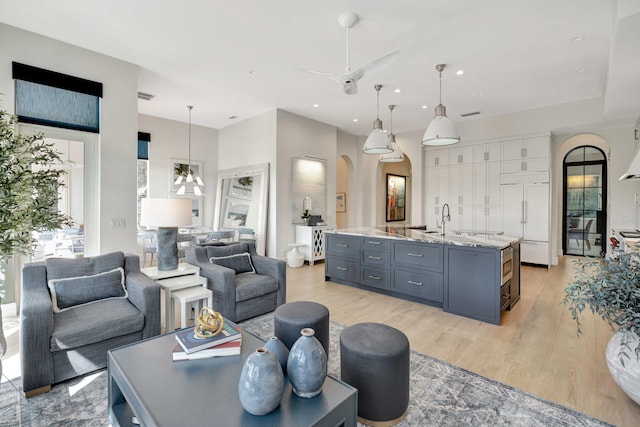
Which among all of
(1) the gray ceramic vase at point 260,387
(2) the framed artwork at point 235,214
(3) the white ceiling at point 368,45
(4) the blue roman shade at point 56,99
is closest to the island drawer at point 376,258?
(3) the white ceiling at point 368,45

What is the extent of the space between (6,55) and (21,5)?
0.68 m

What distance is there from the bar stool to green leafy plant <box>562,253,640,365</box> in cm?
277

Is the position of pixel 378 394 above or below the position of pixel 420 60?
below

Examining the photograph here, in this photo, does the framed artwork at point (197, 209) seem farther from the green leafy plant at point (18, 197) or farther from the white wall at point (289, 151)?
the green leafy plant at point (18, 197)

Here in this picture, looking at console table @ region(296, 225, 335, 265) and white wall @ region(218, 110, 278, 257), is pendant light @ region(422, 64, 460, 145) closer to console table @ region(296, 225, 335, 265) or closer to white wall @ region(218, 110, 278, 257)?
console table @ region(296, 225, 335, 265)

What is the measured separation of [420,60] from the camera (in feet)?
13.6

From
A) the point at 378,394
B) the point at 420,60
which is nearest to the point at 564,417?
the point at 378,394

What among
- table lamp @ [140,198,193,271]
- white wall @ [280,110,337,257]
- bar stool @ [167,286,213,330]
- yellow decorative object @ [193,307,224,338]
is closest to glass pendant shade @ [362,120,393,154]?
white wall @ [280,110,337,257]

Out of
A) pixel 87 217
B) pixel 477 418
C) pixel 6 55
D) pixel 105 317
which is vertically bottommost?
pixel 477 418

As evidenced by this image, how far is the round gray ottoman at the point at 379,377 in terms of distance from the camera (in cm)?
177

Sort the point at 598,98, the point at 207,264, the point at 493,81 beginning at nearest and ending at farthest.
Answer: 1. the point at 207,264
2. the point at 493,81
3. the point at 598,98

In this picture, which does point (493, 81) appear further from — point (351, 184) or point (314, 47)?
point (351, 184)

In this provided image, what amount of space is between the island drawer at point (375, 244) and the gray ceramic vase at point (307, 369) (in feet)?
9.60

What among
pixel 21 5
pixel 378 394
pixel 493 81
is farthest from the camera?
pixel 493 81
